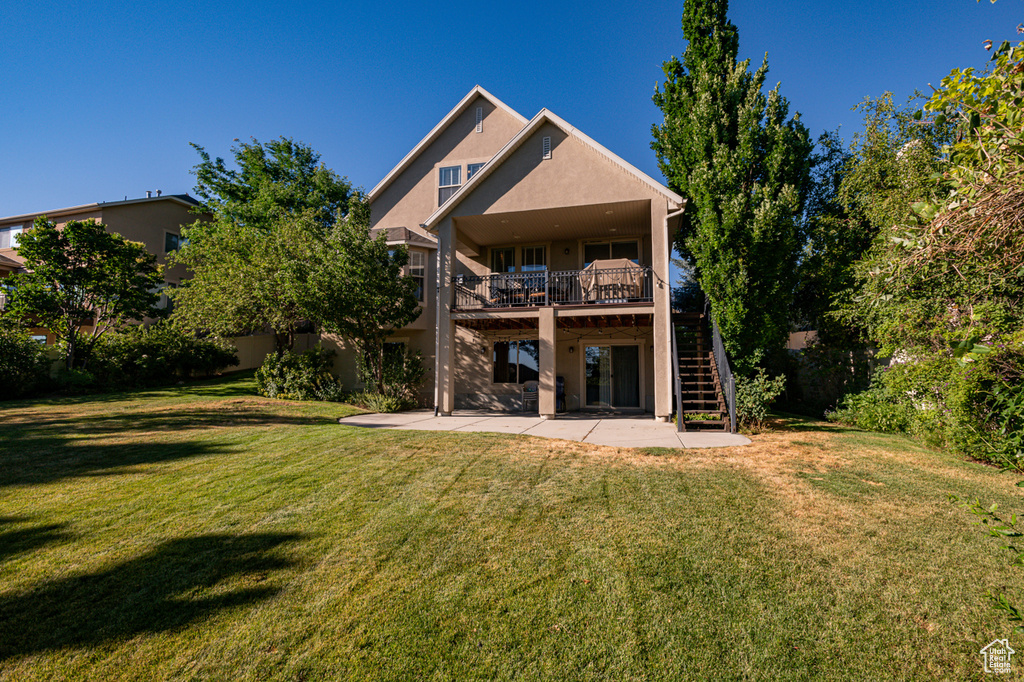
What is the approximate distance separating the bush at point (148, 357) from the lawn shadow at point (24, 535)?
14.4 meters

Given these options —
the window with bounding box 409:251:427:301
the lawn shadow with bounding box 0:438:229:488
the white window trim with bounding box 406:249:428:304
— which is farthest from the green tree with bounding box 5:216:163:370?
the lawn shadow with bounding box 0:438:229:488

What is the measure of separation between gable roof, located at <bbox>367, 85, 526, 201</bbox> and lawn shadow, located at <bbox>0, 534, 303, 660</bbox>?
49.7ft

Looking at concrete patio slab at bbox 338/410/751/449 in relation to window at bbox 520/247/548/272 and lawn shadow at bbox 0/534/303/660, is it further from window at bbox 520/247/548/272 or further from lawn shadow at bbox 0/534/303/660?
lawn shadow at bbox 0/534/303/660

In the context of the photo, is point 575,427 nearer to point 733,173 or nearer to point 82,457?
point 733,173

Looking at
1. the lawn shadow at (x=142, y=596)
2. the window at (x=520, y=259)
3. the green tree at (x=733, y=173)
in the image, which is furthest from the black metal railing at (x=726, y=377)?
the lawn shadow at (x=142, y=596)

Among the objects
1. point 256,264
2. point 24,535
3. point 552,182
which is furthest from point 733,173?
point 256,264

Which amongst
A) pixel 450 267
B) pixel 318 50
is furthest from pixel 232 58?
pixel 450 267

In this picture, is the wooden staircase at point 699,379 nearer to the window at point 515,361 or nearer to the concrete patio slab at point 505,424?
the concrete patio slab at point 505,424

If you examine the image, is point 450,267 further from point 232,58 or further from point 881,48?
point 881,48

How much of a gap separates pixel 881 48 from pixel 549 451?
1093cm

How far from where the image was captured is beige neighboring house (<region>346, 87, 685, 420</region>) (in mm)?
12297

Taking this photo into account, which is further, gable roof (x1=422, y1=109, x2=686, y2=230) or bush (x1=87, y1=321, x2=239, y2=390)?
bush (x1=87, y1=321, x2=239, y2=390)

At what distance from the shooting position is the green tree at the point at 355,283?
13.1m

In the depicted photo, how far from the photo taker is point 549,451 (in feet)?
25.2
